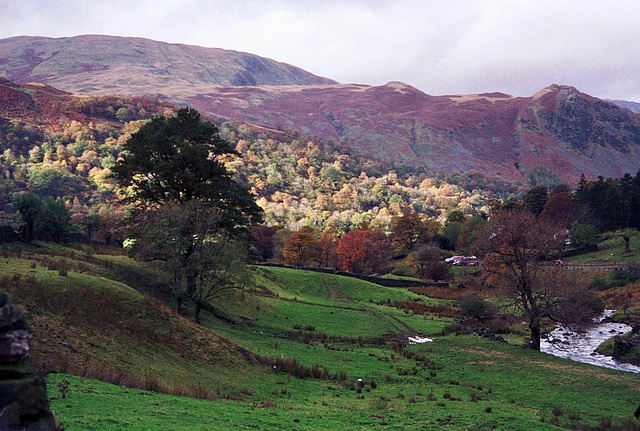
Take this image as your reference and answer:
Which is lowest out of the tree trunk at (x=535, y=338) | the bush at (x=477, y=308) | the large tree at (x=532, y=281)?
the bush at (x=477, y=308)

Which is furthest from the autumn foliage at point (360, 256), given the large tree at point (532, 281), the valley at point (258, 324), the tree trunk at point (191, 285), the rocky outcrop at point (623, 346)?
the tree trunk at point (191, 285)

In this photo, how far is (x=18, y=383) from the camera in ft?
26.1

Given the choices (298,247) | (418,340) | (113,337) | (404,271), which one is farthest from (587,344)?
(298,247)

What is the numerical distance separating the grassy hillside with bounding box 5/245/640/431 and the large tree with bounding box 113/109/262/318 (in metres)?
4.46

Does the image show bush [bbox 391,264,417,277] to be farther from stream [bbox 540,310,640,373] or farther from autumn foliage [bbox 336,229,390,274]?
stream [bbox 540,310,640,373]

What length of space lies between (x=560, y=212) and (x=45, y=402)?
443 feet

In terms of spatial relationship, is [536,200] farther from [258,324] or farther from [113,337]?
[113,337]

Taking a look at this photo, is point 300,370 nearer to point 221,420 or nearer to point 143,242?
point 221,420

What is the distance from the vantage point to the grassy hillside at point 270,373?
15251 millimetres

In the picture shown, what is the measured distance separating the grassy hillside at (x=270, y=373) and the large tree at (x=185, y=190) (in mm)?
4459

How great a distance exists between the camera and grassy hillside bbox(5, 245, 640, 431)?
15.3 meters

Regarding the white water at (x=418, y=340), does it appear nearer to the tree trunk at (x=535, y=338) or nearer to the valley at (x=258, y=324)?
the valley at (x=258, y=324)

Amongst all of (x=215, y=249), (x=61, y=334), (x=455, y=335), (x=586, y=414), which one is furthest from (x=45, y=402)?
(x=455, y=335)

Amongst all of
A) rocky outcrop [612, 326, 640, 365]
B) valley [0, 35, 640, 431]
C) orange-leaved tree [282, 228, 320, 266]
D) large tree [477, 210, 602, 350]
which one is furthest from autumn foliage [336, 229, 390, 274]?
rocky outcrop [612, 326, 640, 365]
